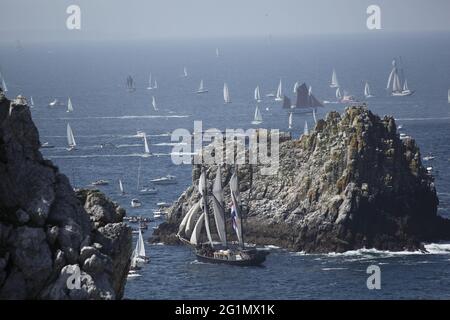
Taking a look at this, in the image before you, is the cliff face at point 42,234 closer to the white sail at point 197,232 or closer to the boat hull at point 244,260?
the boat hull at point 244,260

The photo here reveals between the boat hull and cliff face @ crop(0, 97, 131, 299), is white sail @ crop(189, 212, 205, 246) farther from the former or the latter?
cliff face @ crop(0, 97, 131, 299)

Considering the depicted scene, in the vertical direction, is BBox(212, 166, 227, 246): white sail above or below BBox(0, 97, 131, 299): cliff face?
below

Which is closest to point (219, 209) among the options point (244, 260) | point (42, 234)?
point (244, 260)

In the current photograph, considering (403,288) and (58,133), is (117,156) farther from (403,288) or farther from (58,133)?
(403,288)

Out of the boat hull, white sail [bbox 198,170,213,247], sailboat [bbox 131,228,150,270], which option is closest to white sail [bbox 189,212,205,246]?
white sail [bbox 198,170,213,247]

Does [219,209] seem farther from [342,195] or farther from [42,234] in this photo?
[42,234]
